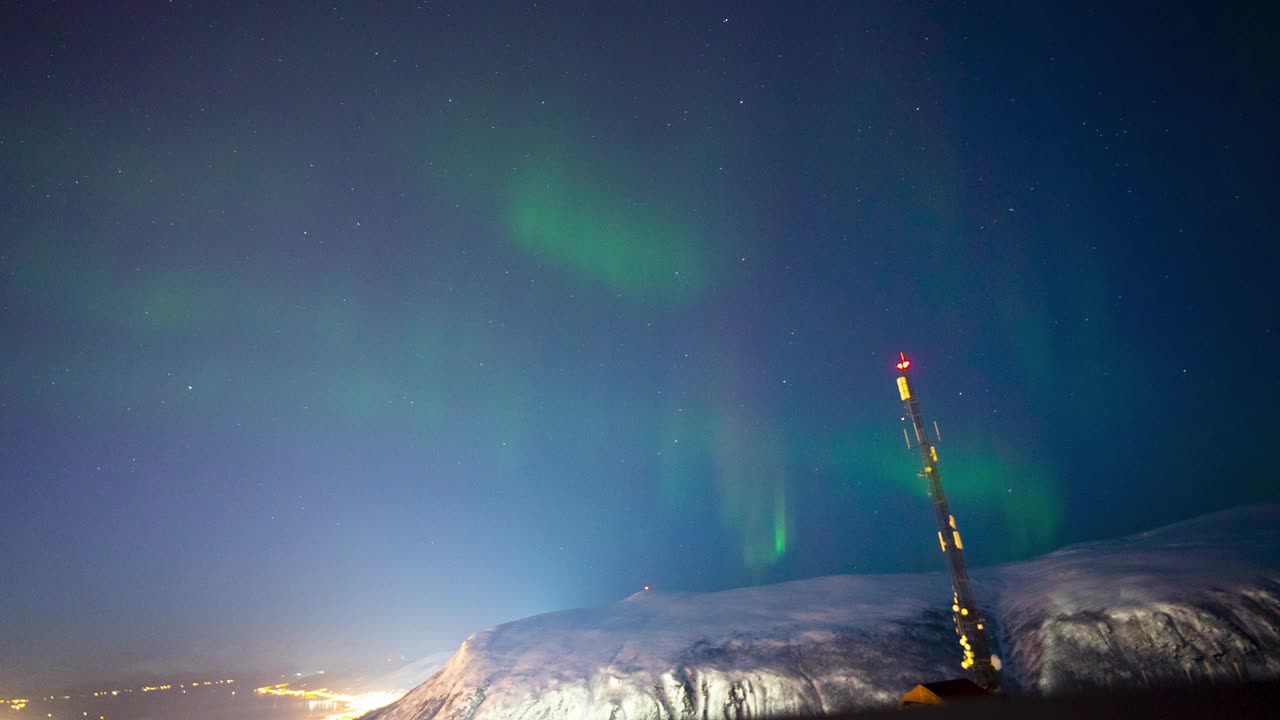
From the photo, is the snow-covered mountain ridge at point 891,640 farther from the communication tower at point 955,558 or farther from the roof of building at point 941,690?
the roof of building at point 941,690

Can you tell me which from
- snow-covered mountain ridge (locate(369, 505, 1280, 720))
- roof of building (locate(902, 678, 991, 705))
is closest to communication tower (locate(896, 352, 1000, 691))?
snow-covered mountain ridge (locate(369, 505, 1280, 720))

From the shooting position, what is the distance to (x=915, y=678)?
205ft

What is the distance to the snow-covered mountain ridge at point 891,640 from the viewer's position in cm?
5453

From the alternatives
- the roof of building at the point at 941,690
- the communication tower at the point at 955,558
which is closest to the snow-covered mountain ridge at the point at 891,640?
the communication tower at the point at 955,558

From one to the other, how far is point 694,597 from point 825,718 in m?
119

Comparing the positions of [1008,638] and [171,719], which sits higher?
[1008,638]

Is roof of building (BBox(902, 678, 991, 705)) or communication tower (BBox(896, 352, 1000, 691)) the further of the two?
communication tower (BBox(896, 352, 1000, 691))

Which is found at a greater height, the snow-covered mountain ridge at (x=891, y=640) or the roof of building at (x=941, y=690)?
the roof of building at (x=941, y=690)

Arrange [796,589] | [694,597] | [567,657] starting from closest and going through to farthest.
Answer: [567,657] → [796,589] → [694,597]

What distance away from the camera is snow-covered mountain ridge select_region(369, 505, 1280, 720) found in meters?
54.5

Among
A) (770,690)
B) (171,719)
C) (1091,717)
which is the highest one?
(1091,717)

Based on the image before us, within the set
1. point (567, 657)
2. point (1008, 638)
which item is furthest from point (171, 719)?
point (1008, 638)

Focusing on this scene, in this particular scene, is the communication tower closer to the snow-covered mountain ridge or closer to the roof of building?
the snow-covered mountain ridge

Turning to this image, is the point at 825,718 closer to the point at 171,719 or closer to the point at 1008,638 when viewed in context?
the point at 1008,638
